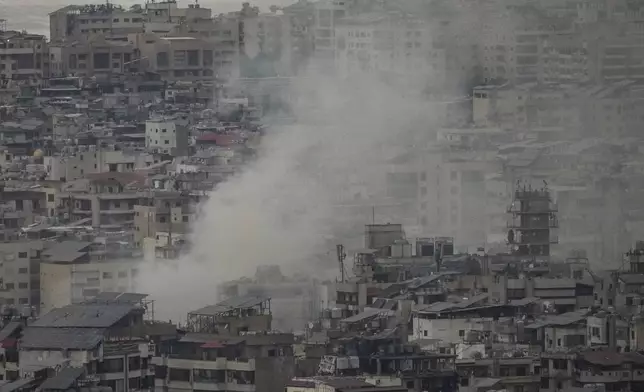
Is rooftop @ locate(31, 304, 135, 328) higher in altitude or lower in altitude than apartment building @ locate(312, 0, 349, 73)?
lower

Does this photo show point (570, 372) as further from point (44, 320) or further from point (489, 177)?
point (489, 177)

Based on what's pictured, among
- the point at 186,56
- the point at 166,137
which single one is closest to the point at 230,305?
the point at 166,137

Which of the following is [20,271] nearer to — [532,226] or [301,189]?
[532,226]

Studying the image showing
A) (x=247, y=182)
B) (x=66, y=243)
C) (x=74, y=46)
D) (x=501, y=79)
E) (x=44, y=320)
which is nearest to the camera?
(x=44, y=320)

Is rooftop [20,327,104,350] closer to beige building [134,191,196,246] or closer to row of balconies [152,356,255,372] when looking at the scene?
row of balconies [152,356,255,372]

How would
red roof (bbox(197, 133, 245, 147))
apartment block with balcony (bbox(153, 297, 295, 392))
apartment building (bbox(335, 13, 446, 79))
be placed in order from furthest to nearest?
apartment building (bbox(335, 13, 446, 79)) < red roof (bbox(197, 133, 245, 147)) < apartment block with balcony (bbox(153, 297, 295, 392))

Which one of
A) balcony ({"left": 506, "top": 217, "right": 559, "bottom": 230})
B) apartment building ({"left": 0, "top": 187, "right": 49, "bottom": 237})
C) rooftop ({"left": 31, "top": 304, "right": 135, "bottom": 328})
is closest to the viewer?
rooftop ({"left": 31, "top": 304, "right": 135, "bottom": 328})

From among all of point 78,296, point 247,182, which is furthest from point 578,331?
point 247,182

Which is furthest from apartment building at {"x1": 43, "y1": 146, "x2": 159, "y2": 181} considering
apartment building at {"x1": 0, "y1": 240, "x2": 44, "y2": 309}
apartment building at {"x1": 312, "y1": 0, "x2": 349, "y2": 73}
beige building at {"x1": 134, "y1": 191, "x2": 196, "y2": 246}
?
apartment building at {"x1": 312, "y1": 0, "x2": 349, "y2": 73}
